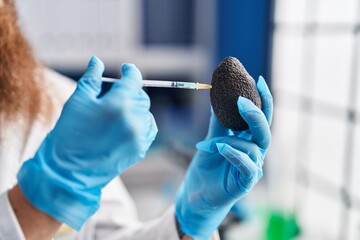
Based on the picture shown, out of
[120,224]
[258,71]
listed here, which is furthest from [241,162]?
[258,71]

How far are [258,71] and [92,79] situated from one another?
2631 millimetres

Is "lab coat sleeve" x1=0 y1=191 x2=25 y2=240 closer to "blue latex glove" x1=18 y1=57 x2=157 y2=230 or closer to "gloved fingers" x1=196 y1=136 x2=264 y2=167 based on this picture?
"blue latex glove" x1=18 y1=57 x2=157 y2=230

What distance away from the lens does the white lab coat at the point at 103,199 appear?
1.30m

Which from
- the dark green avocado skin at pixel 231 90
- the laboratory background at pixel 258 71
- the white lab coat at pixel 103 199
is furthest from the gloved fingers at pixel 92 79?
the laboratory background at pixel 258 71

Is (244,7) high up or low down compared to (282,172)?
up

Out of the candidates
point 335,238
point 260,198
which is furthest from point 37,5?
point 335,238

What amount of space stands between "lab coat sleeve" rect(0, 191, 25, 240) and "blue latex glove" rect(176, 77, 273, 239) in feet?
1.33

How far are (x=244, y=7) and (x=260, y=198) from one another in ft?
4.82

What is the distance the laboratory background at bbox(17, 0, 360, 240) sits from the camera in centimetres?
243

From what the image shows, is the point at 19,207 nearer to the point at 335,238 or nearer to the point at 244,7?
the point at 335,238

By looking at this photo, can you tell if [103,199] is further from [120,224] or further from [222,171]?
[222,171]

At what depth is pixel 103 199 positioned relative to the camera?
149cm

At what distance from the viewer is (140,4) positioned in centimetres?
330

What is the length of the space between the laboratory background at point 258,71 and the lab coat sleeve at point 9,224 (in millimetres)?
1391
